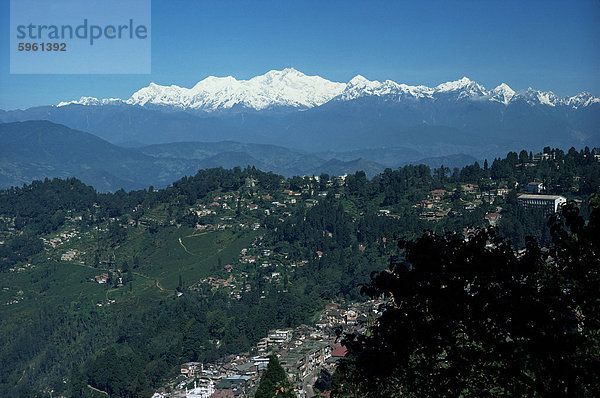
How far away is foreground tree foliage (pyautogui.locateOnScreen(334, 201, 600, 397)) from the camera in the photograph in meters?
4.50

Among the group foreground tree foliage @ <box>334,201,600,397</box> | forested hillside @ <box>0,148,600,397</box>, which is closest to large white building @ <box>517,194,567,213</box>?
forested hillside @ <box>0,148,600,397</box>

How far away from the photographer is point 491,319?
4.80m

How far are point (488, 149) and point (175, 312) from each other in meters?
170

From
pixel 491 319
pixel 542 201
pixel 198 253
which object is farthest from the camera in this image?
pixel 198 253

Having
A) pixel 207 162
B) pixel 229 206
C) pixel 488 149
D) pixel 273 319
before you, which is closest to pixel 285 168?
pixel 207 162

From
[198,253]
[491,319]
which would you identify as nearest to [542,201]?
[198,253]

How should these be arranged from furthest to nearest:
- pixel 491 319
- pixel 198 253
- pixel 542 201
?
pixel 198 253, pixel 542 201, pixel 491 319

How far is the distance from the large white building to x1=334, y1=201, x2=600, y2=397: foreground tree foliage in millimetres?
40913

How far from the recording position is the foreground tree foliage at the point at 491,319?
4.50 meters

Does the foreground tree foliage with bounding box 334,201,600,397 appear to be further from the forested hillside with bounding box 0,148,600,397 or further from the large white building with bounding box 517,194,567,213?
the large white building with bounding box 517,194,567,213

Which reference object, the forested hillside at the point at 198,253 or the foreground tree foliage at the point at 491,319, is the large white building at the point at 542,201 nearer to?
the forested hillside at the point at 198,253

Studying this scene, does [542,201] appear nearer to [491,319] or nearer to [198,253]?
[198,253]

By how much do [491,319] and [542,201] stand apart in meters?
42.3

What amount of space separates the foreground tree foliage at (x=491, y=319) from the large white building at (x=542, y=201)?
40913 millimetres
